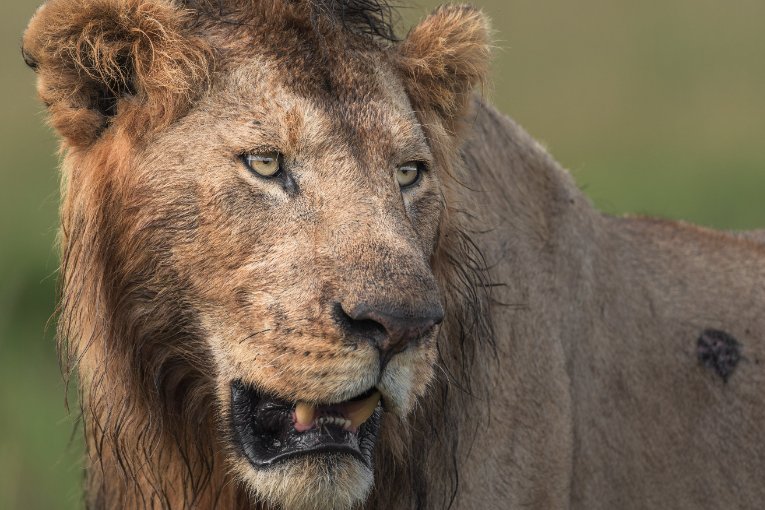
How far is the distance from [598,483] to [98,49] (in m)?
2.35

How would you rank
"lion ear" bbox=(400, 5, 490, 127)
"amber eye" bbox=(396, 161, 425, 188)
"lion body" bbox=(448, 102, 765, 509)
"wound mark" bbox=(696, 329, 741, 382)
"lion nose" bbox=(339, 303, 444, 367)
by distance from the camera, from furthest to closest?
"wound mark" bbox=(696, 329, 741, 382)
"lion body" bbox=(448, 102, 765, 509)
"lion ear" bbox=(400, 5, 490, 127)
"amber eye" bbox=(396, 161, 425, 188)
"lion nose" bbox=(339, 303, 444, 367)

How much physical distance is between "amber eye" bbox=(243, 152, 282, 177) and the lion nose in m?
0.51

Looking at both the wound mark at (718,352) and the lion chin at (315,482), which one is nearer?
the lion chin at (315,482)

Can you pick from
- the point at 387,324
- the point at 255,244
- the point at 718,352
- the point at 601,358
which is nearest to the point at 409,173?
the point at 255,244

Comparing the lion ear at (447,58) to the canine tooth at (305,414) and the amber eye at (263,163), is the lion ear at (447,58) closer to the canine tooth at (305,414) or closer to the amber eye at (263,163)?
the amber eye at (263,163)

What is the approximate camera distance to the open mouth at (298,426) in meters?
3.57

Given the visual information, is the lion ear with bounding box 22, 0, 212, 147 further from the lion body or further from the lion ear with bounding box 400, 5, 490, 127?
the lion body

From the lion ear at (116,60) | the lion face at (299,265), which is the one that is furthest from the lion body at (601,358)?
the lion ear at (116,60)

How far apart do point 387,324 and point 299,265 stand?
35cm

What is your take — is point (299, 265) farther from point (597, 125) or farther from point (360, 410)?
point (597, 125)

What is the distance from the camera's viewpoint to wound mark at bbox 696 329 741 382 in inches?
205

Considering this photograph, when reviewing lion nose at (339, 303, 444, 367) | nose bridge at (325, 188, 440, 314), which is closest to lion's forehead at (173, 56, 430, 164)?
nose bridge at (325, 188, 440, 314)

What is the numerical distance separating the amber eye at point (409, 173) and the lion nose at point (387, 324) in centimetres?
64

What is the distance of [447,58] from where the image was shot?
427 centimetres
